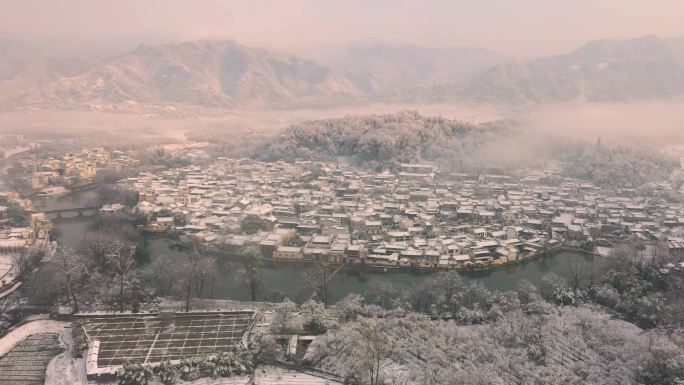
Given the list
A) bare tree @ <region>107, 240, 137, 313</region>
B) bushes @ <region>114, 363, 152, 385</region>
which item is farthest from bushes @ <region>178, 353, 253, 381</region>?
bare tree @ <region>107, 240, 137, 313</region>

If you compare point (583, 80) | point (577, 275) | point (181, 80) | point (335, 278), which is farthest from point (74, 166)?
point (583, 80)

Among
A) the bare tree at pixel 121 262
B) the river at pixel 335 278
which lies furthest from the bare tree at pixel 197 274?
the bare tree at pixel 121 262

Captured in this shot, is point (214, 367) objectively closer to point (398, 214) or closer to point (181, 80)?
point (398, 214)

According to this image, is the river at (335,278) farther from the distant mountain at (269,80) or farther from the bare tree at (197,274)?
the distant mountain at (269,80)

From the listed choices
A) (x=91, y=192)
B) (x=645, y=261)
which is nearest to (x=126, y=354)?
(x=645, y=261)

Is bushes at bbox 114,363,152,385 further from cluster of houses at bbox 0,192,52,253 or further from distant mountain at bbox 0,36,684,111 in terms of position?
distant mountain at bbox 0,36,684,111

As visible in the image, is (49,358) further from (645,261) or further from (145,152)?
(145,152)
